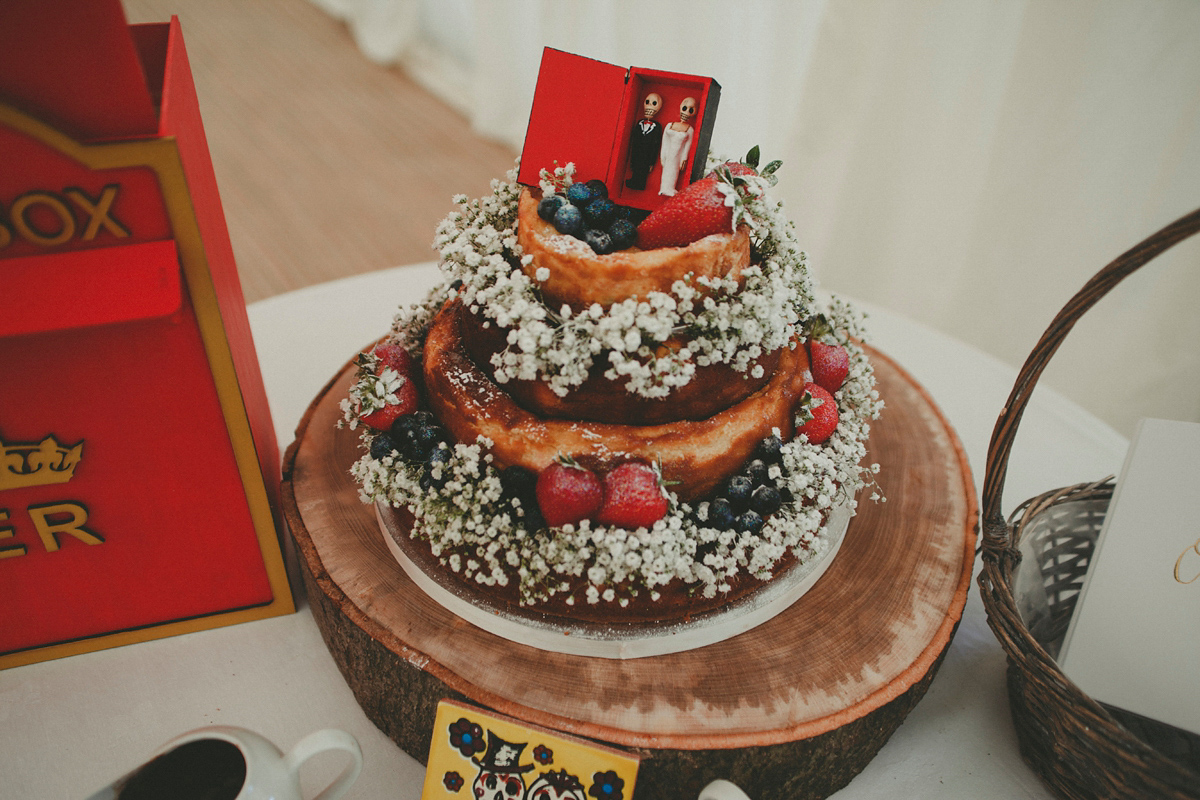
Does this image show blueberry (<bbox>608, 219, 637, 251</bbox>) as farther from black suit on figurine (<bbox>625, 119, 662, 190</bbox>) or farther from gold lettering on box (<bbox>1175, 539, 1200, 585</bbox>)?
gold lettering on box (<bbox>1175, 539, 1200, 585</bbox>)

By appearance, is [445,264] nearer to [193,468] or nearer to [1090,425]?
[193,468]

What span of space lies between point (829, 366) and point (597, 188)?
0.70 meters

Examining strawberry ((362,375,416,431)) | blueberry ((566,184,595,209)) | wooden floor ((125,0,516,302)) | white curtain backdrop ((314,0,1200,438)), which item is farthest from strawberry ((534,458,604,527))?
wooden floor ((125,0,516,302))

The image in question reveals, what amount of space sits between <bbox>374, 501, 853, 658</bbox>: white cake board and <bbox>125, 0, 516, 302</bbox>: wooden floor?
313 centimetres

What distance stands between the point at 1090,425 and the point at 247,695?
2.41m

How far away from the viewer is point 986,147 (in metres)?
3.35

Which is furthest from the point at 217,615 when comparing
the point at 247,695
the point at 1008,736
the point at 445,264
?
the point at 1008,736

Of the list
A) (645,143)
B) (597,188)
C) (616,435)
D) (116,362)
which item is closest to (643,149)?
(645,143)

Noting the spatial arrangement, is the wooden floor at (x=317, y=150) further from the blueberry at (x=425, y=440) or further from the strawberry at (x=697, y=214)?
the strawberry at (x=697, y=214)

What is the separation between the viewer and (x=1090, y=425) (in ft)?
7.91

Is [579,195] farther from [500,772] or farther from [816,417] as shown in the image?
[500,772]

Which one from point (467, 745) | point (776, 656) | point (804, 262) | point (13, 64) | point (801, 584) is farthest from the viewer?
point (804, 262)

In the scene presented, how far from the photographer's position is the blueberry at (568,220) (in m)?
1.58

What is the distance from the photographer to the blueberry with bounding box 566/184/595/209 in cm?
163
